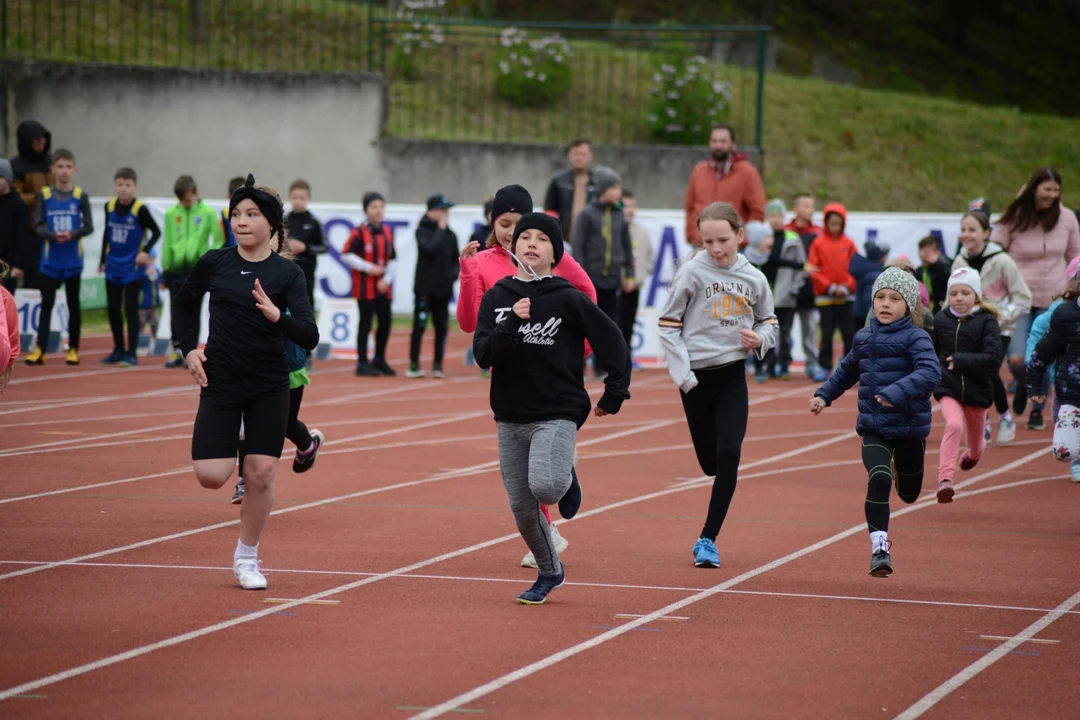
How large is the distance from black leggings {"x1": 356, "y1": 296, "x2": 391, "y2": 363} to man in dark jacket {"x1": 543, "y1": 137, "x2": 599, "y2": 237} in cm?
228

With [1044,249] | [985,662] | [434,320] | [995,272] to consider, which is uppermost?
[1044,249]

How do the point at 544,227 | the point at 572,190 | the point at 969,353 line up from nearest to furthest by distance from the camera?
the point at 544,227, the point at 969,353, the point at 572,190

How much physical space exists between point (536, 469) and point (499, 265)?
1.55m

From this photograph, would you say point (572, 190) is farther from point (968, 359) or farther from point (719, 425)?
point (719, 425)

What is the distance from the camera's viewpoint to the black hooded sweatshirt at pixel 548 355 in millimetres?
6918

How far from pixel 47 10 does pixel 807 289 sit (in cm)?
1486

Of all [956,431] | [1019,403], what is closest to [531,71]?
[1019,403]

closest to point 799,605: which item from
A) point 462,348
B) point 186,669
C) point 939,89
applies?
point 186,669

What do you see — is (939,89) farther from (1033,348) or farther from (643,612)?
(643,612)

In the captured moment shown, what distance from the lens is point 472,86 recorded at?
92.3 feet

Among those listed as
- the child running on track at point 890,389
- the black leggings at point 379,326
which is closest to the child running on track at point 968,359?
the child running on track at point 890,389

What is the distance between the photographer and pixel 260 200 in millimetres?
7305

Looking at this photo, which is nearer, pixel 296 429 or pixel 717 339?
pixel 717 339

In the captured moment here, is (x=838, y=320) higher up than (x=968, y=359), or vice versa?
(x=968, y=359)
